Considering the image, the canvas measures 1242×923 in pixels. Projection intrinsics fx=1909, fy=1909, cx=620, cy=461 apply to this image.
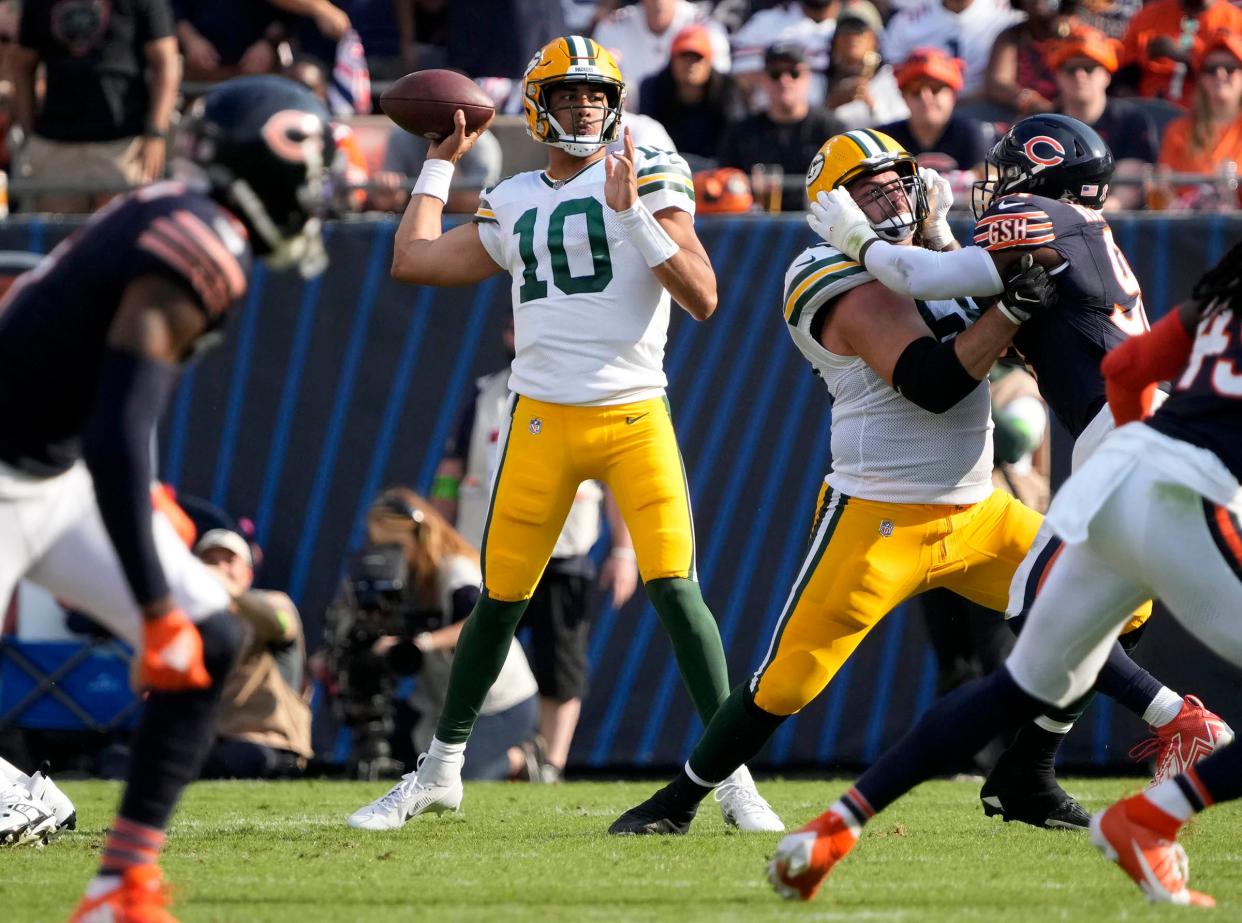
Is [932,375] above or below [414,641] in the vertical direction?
above

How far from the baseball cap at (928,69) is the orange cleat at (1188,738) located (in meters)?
4.06

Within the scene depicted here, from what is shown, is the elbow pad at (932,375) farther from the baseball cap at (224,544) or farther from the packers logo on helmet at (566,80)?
the baseball cap at (224,544)

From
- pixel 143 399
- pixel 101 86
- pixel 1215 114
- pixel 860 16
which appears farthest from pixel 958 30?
pixel 143 399

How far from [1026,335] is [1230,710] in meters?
3.22

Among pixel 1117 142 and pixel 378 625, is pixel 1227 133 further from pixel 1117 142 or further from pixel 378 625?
pixel 378 625

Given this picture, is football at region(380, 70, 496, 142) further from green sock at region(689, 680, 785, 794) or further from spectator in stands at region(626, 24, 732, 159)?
spectator in stands at region(626, 24, 732, 159)

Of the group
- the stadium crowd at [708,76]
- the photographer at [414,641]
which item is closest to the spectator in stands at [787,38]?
the stadium crowd at [708,76]

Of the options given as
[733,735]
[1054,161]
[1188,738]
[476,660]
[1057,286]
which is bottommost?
[476,660]

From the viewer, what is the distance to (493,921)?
3.76m

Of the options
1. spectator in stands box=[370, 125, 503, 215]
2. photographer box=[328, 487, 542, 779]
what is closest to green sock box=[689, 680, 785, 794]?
photographer box=[328, 487, 542, 779]

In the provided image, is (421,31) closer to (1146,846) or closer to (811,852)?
(811,852)

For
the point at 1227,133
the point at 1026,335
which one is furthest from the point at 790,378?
the point at 1026,335

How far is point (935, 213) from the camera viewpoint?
202 inches

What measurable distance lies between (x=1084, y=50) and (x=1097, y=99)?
0.24 metres
